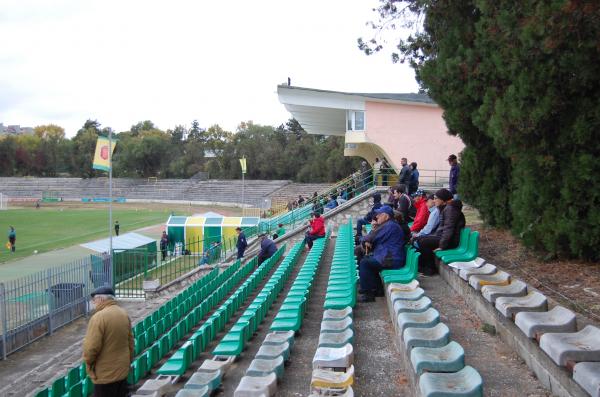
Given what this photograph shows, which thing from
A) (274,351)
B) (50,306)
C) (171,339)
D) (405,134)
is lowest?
(50,306)

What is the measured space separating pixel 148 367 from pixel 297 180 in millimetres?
67641

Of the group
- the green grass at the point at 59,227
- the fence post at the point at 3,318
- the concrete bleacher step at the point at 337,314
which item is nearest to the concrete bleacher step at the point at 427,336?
the concrete bleacher step at the point at 337,314

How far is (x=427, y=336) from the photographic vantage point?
4.30 m

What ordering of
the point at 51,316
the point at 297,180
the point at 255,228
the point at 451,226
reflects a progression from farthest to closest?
1. the point at 297,180
2. the point at 255,228
3. the point at 51,316
4. the point at 451,226

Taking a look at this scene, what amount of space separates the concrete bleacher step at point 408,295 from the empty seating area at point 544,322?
56cm

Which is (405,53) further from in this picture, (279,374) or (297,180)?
(297,180)

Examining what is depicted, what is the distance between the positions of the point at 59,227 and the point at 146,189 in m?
36.8

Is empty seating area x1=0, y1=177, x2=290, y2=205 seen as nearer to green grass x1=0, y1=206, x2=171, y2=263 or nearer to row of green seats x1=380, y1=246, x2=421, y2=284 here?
green grass x1=0, y1=206, x2=171, y2=263

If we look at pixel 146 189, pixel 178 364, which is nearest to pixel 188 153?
pixel 146 189

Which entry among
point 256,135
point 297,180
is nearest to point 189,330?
point 297,180

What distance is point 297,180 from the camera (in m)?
73.9

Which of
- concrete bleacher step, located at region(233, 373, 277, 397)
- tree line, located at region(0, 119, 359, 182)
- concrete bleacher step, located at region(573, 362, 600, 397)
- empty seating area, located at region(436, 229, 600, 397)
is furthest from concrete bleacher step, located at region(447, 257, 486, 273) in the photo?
tree line, located at region(0, 119, 359, 182)

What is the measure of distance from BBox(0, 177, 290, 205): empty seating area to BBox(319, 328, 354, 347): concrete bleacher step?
59210 millimetres

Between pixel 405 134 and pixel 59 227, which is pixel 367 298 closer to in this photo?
pixel 405 134
